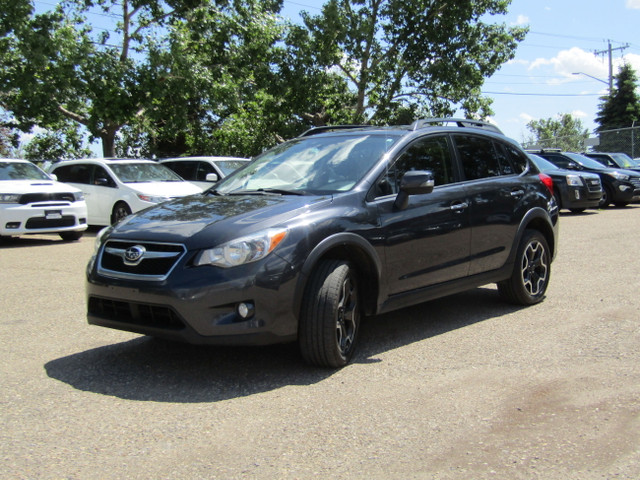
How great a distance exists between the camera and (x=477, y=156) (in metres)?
6.29

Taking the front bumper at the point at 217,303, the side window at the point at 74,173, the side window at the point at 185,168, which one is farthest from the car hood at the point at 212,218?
the side window at the point at 185,168

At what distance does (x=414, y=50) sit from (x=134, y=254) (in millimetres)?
28146

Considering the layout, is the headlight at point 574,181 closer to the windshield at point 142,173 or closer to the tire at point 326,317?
the windshield at point 142,173

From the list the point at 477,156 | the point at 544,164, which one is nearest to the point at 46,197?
the point at 477,156

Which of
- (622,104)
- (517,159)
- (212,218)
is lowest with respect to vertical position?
(212,218)

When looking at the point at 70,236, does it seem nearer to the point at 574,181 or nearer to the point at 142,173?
the point at 142,173

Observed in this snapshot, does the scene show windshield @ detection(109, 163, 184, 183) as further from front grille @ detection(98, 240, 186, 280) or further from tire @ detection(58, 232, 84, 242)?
front grille @ detection(98, 240, 186, 280)

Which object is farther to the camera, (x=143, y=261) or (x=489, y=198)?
(x=489, y=198)

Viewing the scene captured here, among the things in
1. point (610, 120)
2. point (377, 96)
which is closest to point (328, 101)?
point (377, 96)

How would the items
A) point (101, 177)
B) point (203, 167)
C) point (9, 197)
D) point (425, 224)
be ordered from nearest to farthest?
point (425, 224), point (9, 197), point (101, 177), point (203, 167)

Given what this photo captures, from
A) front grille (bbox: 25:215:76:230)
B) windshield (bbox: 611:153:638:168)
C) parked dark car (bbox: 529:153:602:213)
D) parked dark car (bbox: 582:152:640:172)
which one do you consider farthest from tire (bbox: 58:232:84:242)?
windshield (bbox: 611:153:638:168)

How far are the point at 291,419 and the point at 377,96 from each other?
1128 inches

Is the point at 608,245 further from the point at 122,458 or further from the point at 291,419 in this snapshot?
the point at 122,458

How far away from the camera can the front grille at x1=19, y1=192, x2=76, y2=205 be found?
12.6 metres
